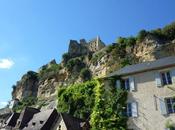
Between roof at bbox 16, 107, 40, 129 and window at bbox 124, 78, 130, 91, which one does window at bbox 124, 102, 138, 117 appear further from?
roof at bbox 16, 107, 40, 129

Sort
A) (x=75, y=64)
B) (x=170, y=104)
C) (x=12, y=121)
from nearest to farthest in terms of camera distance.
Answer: (x=170, y=104)
(x=12, y=121)
(x=75, y=64)

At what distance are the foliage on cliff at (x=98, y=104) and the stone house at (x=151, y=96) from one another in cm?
80

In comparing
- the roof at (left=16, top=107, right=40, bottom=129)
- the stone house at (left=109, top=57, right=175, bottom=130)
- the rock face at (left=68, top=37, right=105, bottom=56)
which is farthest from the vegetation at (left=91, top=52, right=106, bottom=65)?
the stone house at (left=109, top=57, right=175, bottom=130)

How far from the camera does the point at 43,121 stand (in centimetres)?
3588

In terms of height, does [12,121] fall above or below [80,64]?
below

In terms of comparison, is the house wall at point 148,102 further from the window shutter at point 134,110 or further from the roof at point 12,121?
the roof at point 12,121

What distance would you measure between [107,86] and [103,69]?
2908 centimetres

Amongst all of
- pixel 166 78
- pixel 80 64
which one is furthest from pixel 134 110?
pixel 80 64

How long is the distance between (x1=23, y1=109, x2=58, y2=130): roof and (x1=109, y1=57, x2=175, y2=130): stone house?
11.8 meters

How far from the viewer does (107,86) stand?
28312 mm

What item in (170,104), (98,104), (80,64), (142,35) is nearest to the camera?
(170,104)

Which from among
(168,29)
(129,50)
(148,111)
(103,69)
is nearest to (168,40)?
(168,29)

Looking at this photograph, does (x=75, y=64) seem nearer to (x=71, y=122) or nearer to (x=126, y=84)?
(x=71, y=122)

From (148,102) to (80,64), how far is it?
4169cm
